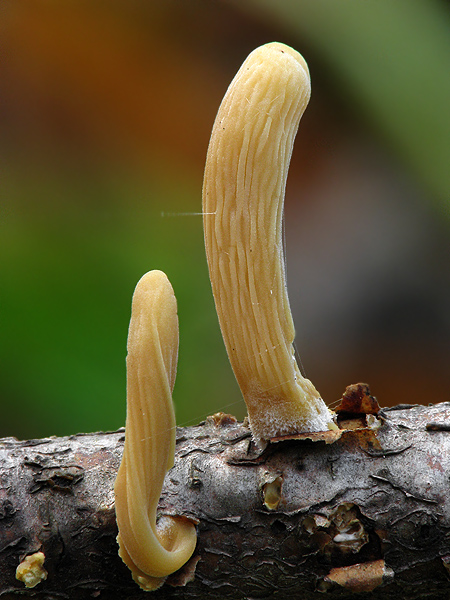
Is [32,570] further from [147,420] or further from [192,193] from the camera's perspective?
[192,193]

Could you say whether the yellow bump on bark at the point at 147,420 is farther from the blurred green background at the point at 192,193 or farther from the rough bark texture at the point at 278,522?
the blurred green background at the point at 192,193

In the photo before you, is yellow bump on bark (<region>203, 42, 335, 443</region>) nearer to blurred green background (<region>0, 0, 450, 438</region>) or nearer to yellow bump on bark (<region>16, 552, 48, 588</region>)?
yellow bump on bark (<region>16, 552, 48, 588</region>)

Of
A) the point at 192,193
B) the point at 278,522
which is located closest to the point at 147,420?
the point at 278,522

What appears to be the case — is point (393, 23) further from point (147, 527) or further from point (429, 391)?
point (147, 527)

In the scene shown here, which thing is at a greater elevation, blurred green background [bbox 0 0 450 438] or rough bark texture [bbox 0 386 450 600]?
blurred green background [bbox 0 0 450 438]

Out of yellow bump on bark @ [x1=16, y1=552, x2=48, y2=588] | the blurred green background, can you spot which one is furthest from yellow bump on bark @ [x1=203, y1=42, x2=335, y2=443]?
the blurred green background
